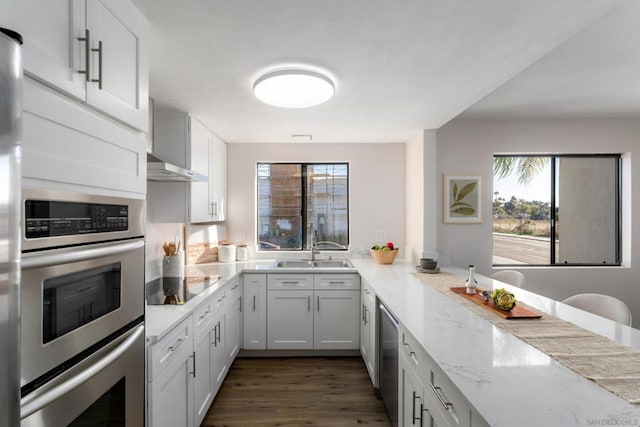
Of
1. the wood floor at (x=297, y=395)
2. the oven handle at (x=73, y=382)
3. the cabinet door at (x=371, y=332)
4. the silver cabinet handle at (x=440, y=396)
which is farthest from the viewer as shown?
the cabinet door at (x=371, y=332)

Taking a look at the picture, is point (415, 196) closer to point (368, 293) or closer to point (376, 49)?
point (368, 293)

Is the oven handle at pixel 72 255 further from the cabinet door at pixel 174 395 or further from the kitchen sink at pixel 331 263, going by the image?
the kitchen sink at pixel 331 263

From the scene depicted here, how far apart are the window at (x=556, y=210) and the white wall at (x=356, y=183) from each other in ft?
3.54

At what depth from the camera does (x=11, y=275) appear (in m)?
0.65

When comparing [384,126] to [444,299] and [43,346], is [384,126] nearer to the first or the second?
[444,299]

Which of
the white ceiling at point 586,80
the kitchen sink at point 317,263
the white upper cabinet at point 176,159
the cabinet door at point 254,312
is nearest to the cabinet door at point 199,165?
the white upper cabinet at point 176,159

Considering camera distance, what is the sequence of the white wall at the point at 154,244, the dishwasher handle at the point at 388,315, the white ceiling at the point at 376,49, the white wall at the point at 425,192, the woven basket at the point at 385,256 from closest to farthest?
1. the white ceiling at the point at 376,49
2. the dishwasher handle at the point at 388,315
3. the white wall at the point at 154,244
4. the white wall at the point at 425,192
5. the woven basket at the point at 385,256

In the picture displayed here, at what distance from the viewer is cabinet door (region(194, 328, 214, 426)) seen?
1.98 meters

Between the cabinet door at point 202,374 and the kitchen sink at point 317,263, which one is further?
the kitchen sink at point 317,263

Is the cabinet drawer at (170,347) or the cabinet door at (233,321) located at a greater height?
the cabinet drawer at (170,347)

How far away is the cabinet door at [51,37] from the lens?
801 millimetres

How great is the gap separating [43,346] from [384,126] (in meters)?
2.90

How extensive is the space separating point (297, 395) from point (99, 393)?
178 centimetres

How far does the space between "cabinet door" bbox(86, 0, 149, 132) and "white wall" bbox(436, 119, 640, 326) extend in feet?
9.76
